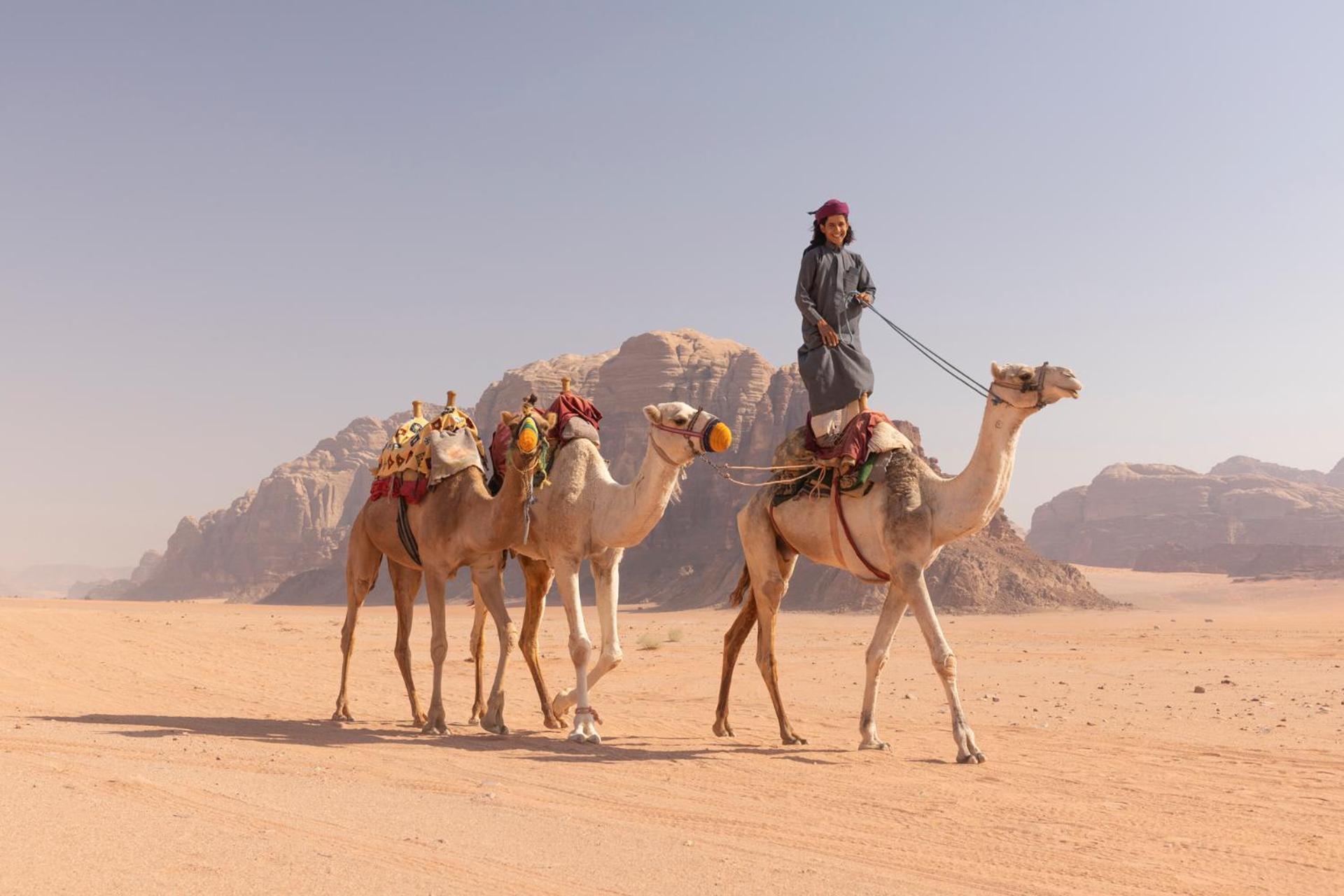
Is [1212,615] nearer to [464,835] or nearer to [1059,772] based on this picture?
[1059,772]

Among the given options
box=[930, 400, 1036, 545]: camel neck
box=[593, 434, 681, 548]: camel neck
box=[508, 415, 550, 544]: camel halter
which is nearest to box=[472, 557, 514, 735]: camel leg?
box=[508, 415, 550, 544]: camel halter

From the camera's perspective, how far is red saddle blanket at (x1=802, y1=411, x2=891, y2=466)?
968 centimetres

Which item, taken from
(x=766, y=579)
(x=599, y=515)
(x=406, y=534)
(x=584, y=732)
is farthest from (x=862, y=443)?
(x=406, y=534)

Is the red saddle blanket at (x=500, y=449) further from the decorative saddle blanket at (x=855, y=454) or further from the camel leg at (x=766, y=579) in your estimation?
the decorative saddle blanket at (x=855, y=454)

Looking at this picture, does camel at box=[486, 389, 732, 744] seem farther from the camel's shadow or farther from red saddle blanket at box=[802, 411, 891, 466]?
red saddle blanket at box=[802, 411, 891, 466]

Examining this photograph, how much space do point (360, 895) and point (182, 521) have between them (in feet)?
551

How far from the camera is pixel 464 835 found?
19.7 feet

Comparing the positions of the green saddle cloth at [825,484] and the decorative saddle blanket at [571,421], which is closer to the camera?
the green saddle cloth at [825,484]

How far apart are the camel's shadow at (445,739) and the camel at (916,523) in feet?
2.85

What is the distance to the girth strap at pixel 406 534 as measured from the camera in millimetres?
11336

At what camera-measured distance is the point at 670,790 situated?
24.9 feet

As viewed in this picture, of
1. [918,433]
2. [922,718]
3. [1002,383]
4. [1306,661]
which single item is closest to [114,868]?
[1002,383]

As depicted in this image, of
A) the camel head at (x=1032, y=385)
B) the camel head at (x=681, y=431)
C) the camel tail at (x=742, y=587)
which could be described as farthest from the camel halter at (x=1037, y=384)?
the camel tail at (x=742, y=587)

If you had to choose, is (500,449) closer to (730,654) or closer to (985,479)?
(730,654)
